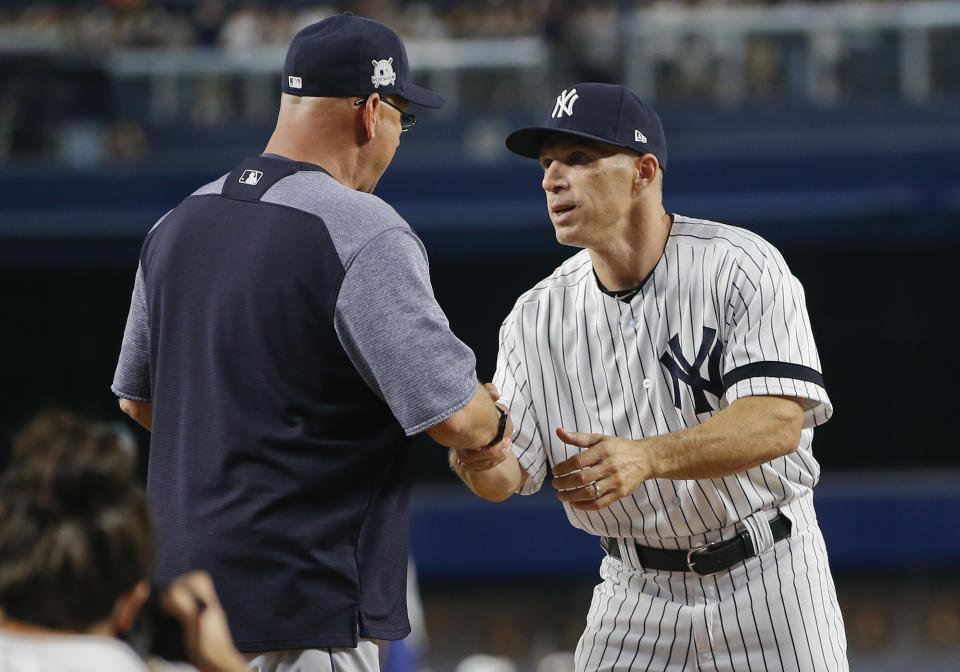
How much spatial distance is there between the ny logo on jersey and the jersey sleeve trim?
0.37ft

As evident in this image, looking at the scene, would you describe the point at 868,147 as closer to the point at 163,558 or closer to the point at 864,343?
the point at 864,343

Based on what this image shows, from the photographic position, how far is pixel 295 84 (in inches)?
98.5

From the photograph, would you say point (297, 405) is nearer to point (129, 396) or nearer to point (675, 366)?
point (129, 396)

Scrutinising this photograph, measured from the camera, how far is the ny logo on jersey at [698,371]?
291 centimetres

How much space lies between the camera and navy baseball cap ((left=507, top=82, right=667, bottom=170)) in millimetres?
2984

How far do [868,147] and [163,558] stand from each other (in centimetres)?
824

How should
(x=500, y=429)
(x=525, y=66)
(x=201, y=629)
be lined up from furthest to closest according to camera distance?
(x=525, y=66), (x=500, y=429), (x=201, y=629)

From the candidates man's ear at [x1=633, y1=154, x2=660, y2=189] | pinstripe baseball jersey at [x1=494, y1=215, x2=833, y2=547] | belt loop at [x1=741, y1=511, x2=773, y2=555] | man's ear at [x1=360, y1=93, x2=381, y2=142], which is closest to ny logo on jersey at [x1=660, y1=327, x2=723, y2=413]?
pinstripe baseball jersey at [x1=494, y1=215, x2=833, y2=547]

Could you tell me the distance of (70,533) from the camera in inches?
58.1

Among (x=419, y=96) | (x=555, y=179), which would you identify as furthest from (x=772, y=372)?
(x=419, y=96)

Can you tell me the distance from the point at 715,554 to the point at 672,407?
0.37 meters

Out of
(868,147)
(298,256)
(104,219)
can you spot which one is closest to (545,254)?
(868,147)

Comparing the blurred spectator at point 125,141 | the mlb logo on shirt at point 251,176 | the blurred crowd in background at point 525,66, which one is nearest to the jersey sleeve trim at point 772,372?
the mlb logo on shirt at point 251,176

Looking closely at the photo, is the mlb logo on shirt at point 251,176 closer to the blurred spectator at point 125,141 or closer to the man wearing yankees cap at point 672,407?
the man wearing yankees cap at point 672,407
